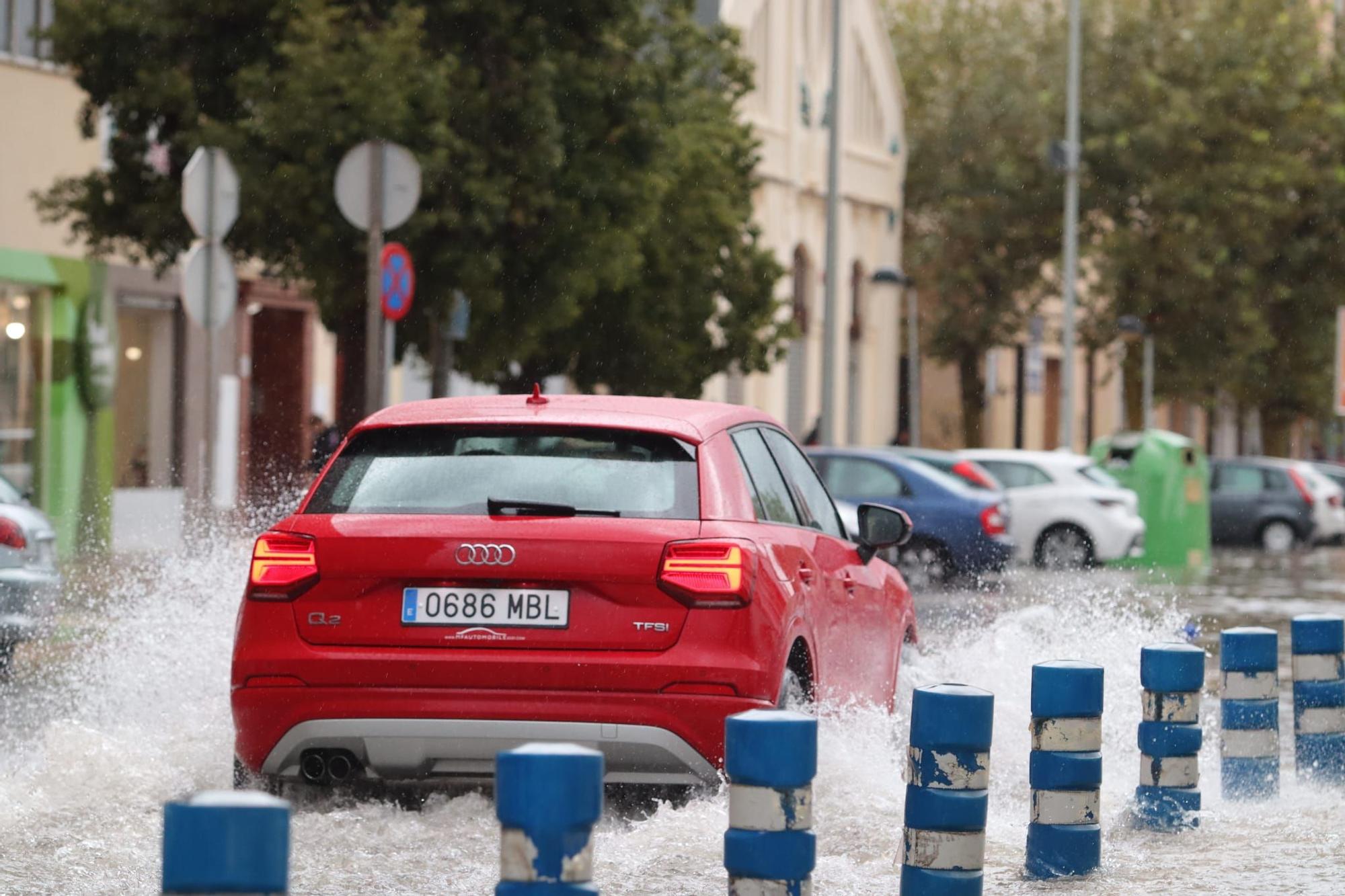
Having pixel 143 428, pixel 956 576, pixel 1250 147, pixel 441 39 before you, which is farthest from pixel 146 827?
pixel 1250 147

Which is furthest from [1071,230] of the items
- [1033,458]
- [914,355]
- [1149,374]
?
[1033,458]

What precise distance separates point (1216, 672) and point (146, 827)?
8.55 metres

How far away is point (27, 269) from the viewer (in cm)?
2702

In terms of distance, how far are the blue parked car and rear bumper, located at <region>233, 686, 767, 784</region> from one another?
1660cm

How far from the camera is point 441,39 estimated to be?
75.2 ft

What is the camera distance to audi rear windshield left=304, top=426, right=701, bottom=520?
322 inches

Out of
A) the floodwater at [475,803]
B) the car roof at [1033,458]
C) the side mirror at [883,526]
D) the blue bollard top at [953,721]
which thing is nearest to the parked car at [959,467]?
the car roof at [1033,458]

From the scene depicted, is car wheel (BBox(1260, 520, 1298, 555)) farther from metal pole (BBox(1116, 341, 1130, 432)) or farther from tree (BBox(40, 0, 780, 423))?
metal pole (BBox(1116, 341, 1130, 432))

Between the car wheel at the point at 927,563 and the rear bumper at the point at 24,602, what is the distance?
12.4m

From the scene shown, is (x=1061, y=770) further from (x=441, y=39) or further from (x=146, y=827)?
(x=441, y=39)

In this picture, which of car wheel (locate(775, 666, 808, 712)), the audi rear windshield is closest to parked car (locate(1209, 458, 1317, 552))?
car wheel (locate(775, 666, 808, 712))

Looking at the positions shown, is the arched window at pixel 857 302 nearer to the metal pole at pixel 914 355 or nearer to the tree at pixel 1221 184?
the metal pole at pixel 914 355

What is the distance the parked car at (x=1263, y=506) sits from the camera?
3991cm

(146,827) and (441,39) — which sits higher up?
(441,39)
